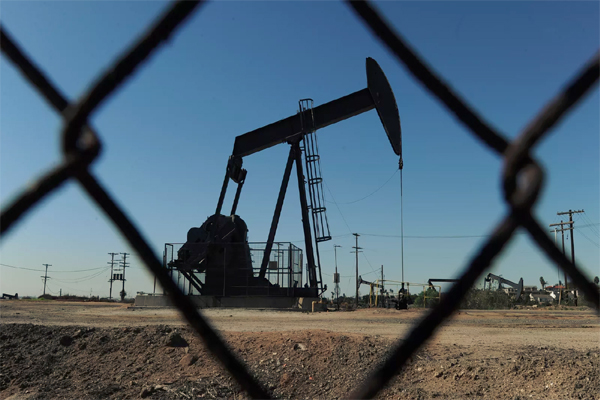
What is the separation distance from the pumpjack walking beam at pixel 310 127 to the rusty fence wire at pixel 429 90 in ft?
61.4

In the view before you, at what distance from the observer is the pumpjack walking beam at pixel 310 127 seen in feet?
64.0

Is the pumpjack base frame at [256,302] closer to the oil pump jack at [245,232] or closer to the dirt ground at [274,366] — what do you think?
the oil pump jack at [245,232]

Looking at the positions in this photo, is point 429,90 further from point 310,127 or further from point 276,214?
point 276,214

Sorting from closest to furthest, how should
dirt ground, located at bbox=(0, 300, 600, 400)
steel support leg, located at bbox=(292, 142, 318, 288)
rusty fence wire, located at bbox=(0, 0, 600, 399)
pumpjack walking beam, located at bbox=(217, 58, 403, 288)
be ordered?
rusty fence wire, located at bbox=(0, 0, 600, 399)
dirt ground, located at bbox=(0, 300, 600, 400)
pumpjack walking beam, located at bbox=(217, 58, 403, 288)
steel support leg, located at bbox=(292, 142, 318, 288)

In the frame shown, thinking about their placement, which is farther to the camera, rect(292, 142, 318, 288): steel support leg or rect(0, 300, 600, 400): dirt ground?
rect(292, 142, 318, 288): steel support leg

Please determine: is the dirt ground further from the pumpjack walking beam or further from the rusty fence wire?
the pumpjack walking beam

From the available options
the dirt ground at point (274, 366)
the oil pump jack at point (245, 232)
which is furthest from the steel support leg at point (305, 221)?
the dirt ground at point (274, 366)

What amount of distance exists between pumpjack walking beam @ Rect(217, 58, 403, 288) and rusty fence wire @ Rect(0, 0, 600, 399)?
18.7 metres

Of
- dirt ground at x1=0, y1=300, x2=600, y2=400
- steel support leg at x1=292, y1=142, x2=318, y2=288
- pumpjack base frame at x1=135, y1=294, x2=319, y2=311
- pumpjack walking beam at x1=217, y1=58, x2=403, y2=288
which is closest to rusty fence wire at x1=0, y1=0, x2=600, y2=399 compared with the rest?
dirt ground at x1=0, y1=300, x2=600, y2=400

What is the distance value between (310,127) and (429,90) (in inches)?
810

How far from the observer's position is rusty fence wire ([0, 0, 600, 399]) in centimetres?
84

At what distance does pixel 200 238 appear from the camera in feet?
74.1

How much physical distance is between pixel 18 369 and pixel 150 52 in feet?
32.6

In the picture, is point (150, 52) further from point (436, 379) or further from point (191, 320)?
point (436, 379)
